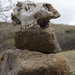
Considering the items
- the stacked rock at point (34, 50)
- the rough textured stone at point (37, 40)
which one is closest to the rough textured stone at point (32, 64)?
the stacked rock at point (34, 50)

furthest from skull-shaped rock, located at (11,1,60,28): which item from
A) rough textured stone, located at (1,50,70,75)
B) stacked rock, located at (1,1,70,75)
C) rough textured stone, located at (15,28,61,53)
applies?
rough textured stone, located at (1,50,70,75)

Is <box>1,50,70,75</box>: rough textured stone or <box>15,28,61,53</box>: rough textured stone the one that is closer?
<box>1,50,70,75</box>: rough textured stone

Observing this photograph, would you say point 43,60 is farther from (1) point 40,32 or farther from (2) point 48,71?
(1) point 40,32

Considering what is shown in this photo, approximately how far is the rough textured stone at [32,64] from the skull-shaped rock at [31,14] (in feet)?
2.51

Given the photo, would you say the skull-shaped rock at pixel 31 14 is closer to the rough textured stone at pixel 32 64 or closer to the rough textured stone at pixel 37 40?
the rough textured stone at pixel 37 40

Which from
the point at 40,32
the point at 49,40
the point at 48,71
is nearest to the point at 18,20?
the point at 40,32

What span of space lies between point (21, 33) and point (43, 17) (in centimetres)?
77

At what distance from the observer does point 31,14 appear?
3352 mm

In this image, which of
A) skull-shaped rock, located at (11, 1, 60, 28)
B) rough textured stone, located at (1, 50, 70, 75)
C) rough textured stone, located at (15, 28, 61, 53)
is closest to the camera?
rough textured stone, located at (1, 50, 70, 75)

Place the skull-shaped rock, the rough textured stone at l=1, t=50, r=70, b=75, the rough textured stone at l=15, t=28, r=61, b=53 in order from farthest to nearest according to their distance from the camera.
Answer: the rough textured stone at l=15, t=28, r=61, b=53 < the skull-shaped rock < the rough textured stone at l=1, t=50, r=70, b=75

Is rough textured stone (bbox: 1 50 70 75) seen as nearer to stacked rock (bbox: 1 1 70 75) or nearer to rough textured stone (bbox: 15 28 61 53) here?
stacked rock (bbox: 1 1 70 75)

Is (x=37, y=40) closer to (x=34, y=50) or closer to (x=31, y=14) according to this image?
(x=34, y=50)

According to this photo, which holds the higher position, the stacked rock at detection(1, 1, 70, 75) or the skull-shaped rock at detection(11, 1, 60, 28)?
the skull-shaped rock at detection(11, 1, 60, 28)

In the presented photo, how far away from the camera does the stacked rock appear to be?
112 inches
